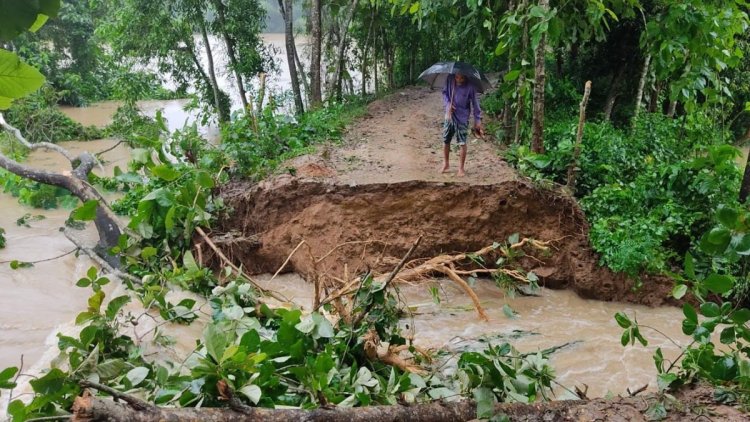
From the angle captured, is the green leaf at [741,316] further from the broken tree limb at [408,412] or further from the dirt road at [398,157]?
the dirt road at [398,157]

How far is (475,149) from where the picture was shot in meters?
8.31

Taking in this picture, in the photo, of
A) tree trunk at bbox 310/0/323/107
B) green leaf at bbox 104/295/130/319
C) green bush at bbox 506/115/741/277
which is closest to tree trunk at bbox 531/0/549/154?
green bush at bbox 506/115/741/277

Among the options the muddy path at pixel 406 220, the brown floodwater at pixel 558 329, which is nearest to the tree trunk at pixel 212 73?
the muddy path at pixel 406 220

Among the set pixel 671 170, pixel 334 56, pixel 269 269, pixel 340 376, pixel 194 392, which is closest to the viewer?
pixel 194 392

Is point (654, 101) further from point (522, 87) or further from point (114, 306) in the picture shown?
point (114, 306)

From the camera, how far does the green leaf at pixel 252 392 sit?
244 cm

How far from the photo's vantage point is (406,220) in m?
6.96

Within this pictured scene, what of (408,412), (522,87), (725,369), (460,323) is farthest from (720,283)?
(522,87)

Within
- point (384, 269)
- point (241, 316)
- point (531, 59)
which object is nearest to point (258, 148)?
point (384, 269)

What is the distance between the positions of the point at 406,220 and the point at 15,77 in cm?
635

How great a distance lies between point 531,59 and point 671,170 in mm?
2364

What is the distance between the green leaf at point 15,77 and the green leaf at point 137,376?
8.10 ft

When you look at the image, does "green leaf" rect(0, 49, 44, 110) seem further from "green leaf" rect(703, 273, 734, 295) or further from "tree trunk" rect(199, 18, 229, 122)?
"tree trunk" rect(199, 18, 229, 122)

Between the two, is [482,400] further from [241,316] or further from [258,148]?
[258,148]
